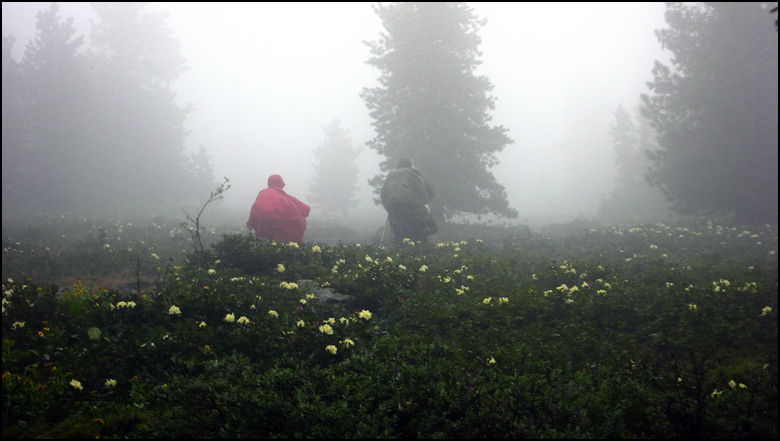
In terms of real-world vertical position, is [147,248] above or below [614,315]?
below

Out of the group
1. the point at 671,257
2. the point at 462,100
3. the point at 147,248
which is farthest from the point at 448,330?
the point at 462,100

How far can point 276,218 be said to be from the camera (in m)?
10.7

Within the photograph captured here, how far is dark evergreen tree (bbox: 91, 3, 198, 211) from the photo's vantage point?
27359 millimetres

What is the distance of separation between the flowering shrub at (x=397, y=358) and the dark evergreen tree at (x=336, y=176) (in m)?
33.3

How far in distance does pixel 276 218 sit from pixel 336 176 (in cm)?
3028

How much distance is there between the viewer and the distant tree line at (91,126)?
24.2 m

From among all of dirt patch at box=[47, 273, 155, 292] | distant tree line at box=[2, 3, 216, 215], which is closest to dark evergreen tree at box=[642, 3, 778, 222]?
dirt patch at box=[47, 273, 155, 292]

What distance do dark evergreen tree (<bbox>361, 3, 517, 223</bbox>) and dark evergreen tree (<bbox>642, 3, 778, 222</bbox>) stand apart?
6.97 meters

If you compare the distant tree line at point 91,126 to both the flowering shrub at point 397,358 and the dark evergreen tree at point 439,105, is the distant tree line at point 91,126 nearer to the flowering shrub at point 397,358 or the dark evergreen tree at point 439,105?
the dark evergreen tree at point 439,105

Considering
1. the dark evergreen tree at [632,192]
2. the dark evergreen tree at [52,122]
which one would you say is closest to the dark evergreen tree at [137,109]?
the dark evergreen tree at [52,122]

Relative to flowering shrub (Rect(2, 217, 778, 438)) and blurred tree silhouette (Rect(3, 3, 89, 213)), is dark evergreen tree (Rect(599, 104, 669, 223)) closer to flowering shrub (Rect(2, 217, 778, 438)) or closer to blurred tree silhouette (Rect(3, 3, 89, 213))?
flowering shrub (Rect(2, 217, 778, 438))

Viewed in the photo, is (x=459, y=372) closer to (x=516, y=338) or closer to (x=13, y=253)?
(x=516, y=338)

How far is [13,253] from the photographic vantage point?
10.3 meters

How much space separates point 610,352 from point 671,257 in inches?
293
